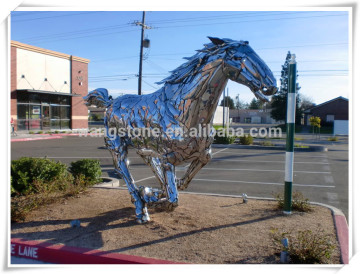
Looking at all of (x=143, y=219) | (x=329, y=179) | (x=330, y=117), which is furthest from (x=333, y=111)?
(x=143, y=219)

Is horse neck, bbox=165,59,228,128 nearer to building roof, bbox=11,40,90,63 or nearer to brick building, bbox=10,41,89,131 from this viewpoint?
brick building, bbox=10,41,89,131

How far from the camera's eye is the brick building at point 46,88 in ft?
77.9

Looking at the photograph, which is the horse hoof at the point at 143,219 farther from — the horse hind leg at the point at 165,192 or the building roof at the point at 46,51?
the building roof at the point at 46,51

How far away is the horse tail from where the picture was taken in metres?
4.92

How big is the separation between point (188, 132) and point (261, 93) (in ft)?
3.21

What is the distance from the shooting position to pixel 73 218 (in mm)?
4824

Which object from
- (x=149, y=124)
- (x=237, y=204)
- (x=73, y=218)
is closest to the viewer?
(x=149, y=124)

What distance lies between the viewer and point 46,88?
2598cm

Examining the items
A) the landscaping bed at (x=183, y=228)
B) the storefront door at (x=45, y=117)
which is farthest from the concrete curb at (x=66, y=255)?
the storefront door at (x=45, y=117)

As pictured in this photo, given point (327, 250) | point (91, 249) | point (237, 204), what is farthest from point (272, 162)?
point (91, 249)

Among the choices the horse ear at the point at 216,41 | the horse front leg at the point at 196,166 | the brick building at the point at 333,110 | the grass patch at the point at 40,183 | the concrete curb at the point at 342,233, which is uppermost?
the brick building at the point at 333,110

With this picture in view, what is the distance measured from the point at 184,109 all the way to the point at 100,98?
184cm

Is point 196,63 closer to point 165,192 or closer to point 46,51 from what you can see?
point 165,192
